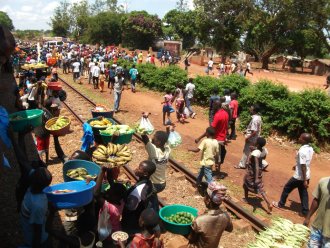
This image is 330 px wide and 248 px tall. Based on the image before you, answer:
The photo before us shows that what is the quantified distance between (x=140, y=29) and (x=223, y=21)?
17008mm

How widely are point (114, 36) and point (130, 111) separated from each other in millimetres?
51705

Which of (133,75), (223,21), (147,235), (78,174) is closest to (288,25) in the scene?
(223,21)

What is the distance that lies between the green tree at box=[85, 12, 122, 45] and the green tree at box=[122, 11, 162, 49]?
17.2 ft

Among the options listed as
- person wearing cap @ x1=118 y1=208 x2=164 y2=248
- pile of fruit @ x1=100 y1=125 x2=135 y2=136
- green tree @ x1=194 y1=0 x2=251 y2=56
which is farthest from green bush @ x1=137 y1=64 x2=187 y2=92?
green tree @ x1=194 y1=0 x2=251 y2=56

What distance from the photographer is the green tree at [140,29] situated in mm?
55688

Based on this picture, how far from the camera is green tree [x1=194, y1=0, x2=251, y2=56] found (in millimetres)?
42031

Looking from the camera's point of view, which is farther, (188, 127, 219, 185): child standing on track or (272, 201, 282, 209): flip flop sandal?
(272, 201, 282, 209): flip flop sandal

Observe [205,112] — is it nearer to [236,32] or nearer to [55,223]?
[55,223]

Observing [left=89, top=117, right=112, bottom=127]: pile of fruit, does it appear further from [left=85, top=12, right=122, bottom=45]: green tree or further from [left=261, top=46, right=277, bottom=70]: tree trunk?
[left=85, top=12, right=122, bottom=45]: green tree

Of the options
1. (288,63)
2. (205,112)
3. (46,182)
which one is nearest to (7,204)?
(46,182)

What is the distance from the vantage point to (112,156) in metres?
4.65

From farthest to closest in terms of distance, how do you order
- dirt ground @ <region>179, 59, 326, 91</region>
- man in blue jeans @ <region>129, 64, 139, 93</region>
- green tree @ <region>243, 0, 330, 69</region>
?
green tree @ <region>243, 0, 330, 69</region> → dirt ground @ <region>179, 59, 326, 91</region> → man in blue jeans @ <region>129, 64, 139, 93</region>

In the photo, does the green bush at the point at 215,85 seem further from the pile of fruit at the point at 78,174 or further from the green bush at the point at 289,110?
the pile of fruit at the point at 78,174

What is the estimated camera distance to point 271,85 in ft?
45.4
